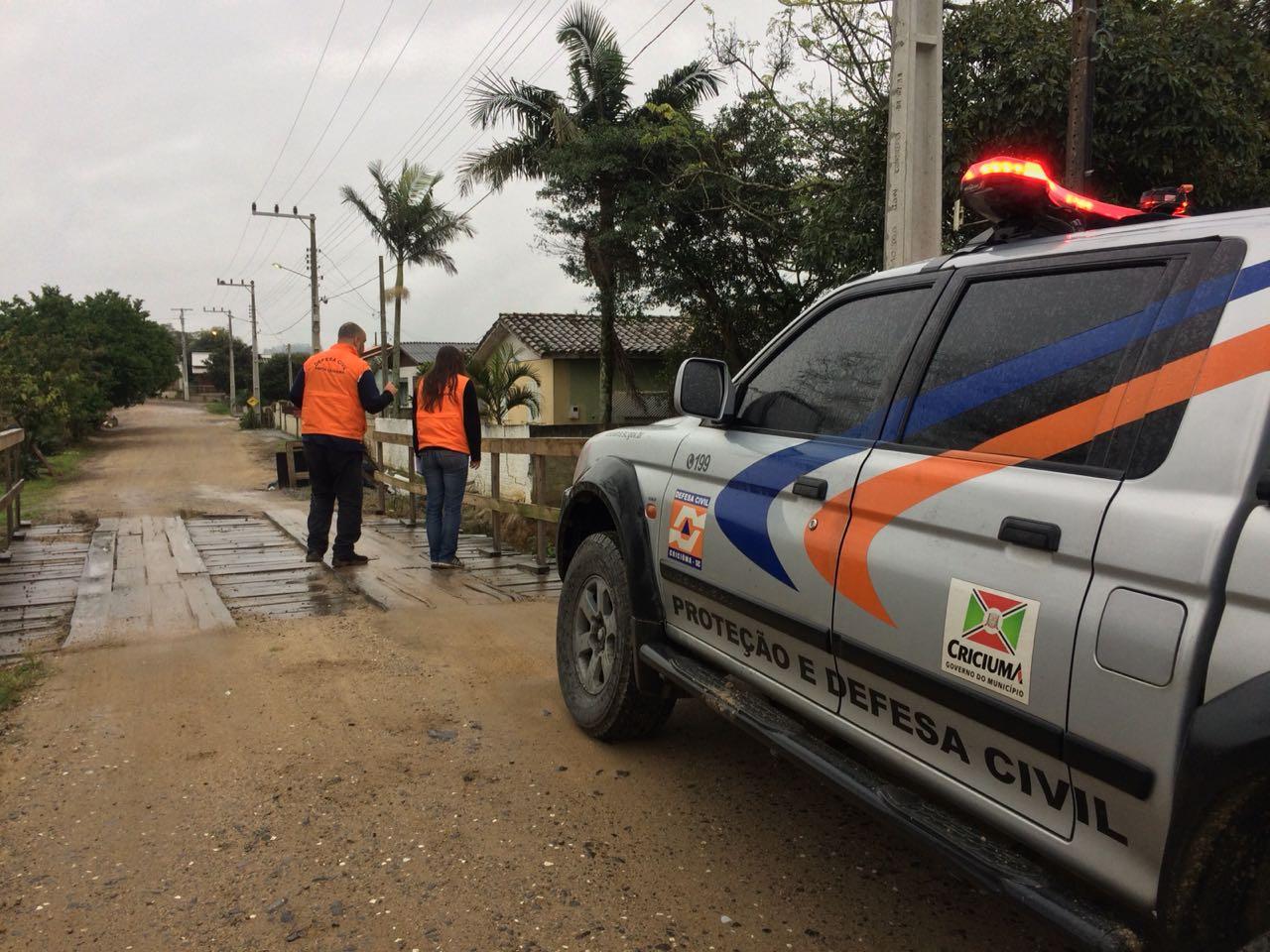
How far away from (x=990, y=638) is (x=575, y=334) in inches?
1293

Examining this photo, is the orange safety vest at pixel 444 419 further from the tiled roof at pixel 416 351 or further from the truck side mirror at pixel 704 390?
the tiled roof at pixel 416 351

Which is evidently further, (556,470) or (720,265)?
(720,265)

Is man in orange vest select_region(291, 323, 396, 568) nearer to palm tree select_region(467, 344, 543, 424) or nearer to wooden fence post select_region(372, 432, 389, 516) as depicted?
wooden fence post select_region(372, 432, 389, 516)

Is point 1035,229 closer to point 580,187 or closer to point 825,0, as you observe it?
point 825,0

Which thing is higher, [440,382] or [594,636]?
[440,382]

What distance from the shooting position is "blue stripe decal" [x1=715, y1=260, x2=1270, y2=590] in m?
1.78

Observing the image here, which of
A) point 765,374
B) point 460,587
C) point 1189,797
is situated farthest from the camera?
Answer: point 460,587

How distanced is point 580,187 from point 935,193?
1640 cm

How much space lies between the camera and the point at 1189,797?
152 cm

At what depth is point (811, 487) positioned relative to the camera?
101 inches

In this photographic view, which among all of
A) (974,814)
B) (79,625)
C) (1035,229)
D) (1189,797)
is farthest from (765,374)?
(79,625)

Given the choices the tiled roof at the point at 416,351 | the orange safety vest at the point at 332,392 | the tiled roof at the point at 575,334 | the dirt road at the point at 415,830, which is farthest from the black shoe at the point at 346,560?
the tiled roof at the point at 416,351

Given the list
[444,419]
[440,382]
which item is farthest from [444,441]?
[440,382]

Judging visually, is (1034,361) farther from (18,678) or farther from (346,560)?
(346,560)
